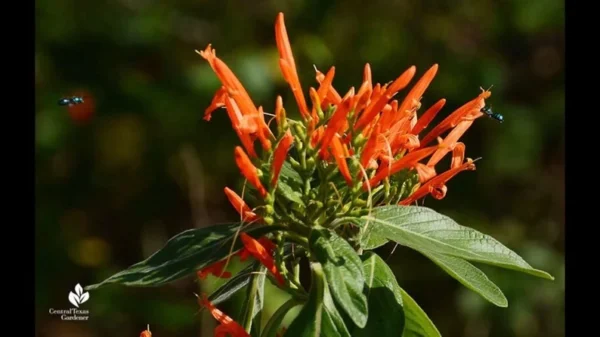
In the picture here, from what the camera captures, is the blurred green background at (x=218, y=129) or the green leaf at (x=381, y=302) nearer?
the green leaf at (x=381, y=302)

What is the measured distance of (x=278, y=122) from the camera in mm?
840

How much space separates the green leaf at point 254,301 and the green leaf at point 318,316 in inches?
4.0

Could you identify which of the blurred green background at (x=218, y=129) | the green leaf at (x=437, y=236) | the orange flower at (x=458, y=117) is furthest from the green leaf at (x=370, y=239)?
the blurred green background at (x=218, y=129)

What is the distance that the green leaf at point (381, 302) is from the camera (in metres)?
0.81

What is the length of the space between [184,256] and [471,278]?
0.94 ft

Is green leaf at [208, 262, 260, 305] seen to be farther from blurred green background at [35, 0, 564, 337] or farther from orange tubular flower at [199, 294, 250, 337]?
blurred green background at [35, 0, 564, 337]

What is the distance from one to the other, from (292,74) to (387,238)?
208mm

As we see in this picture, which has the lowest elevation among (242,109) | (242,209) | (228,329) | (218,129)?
(228,329)

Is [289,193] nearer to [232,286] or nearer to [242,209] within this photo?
[242,209]

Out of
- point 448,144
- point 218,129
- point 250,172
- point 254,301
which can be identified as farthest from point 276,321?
point 218,129

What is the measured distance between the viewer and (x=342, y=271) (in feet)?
2.50

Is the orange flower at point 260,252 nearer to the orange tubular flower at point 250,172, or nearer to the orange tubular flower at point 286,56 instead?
the orange tubular flower at point 250,172

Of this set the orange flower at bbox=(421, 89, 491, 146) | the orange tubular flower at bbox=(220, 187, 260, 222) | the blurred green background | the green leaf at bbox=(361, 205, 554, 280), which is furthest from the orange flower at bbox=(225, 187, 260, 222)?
the blurred green background
